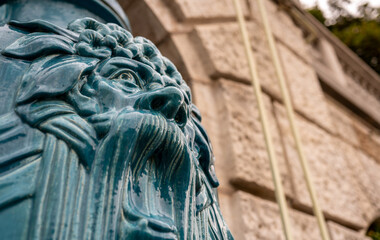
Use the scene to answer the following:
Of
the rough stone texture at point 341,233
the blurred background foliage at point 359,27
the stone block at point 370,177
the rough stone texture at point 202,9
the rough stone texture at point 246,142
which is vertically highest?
the blurred background foliage at point 359,27

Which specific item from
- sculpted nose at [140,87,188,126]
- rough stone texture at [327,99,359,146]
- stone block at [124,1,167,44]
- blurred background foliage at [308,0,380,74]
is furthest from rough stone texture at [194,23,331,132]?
blurred background foliage at [308,0,380,74]

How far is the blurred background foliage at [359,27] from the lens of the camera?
11.0 ft

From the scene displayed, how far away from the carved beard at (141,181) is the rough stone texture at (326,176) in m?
0.89

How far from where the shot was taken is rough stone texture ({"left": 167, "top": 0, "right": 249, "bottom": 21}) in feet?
4.56

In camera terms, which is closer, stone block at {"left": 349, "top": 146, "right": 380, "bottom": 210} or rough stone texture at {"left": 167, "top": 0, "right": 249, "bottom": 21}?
rough stone texture at {"left": 167, "top": 0, "right": 249, "bottom": 21}

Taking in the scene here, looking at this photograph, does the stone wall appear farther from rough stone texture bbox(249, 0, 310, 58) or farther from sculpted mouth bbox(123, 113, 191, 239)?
sculpted mouth bbox(123, 113, 191, 239)

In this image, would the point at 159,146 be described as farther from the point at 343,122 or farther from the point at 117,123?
the point at 343,122

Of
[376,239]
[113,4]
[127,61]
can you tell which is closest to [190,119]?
[127,61]

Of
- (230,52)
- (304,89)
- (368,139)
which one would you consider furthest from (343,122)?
(230,52)

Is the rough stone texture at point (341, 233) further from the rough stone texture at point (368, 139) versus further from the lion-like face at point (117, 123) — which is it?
the lion-like face at point (117, 123)

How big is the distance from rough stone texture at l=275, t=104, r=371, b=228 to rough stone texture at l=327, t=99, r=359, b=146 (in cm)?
28

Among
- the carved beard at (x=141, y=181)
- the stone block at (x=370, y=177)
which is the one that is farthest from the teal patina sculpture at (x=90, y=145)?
the stone block at (x=370, y=177)

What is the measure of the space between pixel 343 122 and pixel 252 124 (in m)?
0.99

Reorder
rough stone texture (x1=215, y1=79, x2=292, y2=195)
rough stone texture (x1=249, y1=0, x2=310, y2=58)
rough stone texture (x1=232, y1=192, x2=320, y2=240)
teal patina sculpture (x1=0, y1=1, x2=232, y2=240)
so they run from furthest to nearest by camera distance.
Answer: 1. rough stone texture (x1=249, y1=0, x2=310, y2=58)
2. rough stone texture (x1=215, y1=79, x2=292, y2=195)
3. rough stone texture (x1=232, y1=192, x2=320, y2=240)
4. teal patina sculpture (x1=0, y1=1, x2=232, y2=240)
